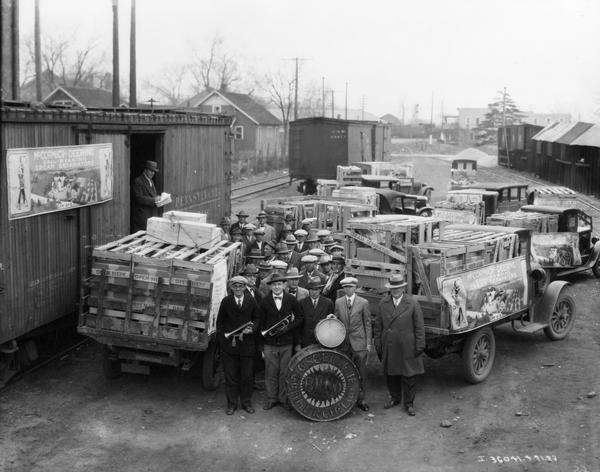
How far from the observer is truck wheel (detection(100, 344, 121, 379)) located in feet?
37.3

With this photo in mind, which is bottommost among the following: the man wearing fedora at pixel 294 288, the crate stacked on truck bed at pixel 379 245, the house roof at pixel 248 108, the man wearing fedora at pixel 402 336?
the man wearing fedora at pixel 402 336

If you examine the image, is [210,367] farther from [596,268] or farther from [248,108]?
[248,108]

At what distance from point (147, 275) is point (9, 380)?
260 centimetres

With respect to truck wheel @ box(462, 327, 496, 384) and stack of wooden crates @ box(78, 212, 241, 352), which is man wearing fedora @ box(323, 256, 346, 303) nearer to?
stack of wooden crates @ box(78, 212, 241, 352)

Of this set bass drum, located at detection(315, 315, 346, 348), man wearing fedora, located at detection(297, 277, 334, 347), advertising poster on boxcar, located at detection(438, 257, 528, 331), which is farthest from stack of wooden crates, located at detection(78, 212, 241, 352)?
advertising poster on boxcar, located at detection(438, 257, 528, 331)

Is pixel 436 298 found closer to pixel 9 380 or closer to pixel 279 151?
pixel 9 380

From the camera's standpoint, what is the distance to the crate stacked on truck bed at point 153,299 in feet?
35.2

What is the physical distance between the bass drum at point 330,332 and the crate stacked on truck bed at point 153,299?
147 cm

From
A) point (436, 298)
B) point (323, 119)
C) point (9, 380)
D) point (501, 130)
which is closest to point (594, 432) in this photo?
point (436, 298)

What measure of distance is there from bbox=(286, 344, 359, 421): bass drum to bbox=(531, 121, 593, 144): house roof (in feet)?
116

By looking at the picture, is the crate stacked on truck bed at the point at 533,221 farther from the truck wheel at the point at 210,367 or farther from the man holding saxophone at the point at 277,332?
the truck wheel at the point at 210,367

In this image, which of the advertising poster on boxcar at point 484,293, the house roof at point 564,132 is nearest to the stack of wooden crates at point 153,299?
the advertising poster on boxcar at point 484,293

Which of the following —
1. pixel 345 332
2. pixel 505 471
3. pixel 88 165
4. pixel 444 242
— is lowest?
pixel 505 471

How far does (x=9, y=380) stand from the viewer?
37.9 ft
